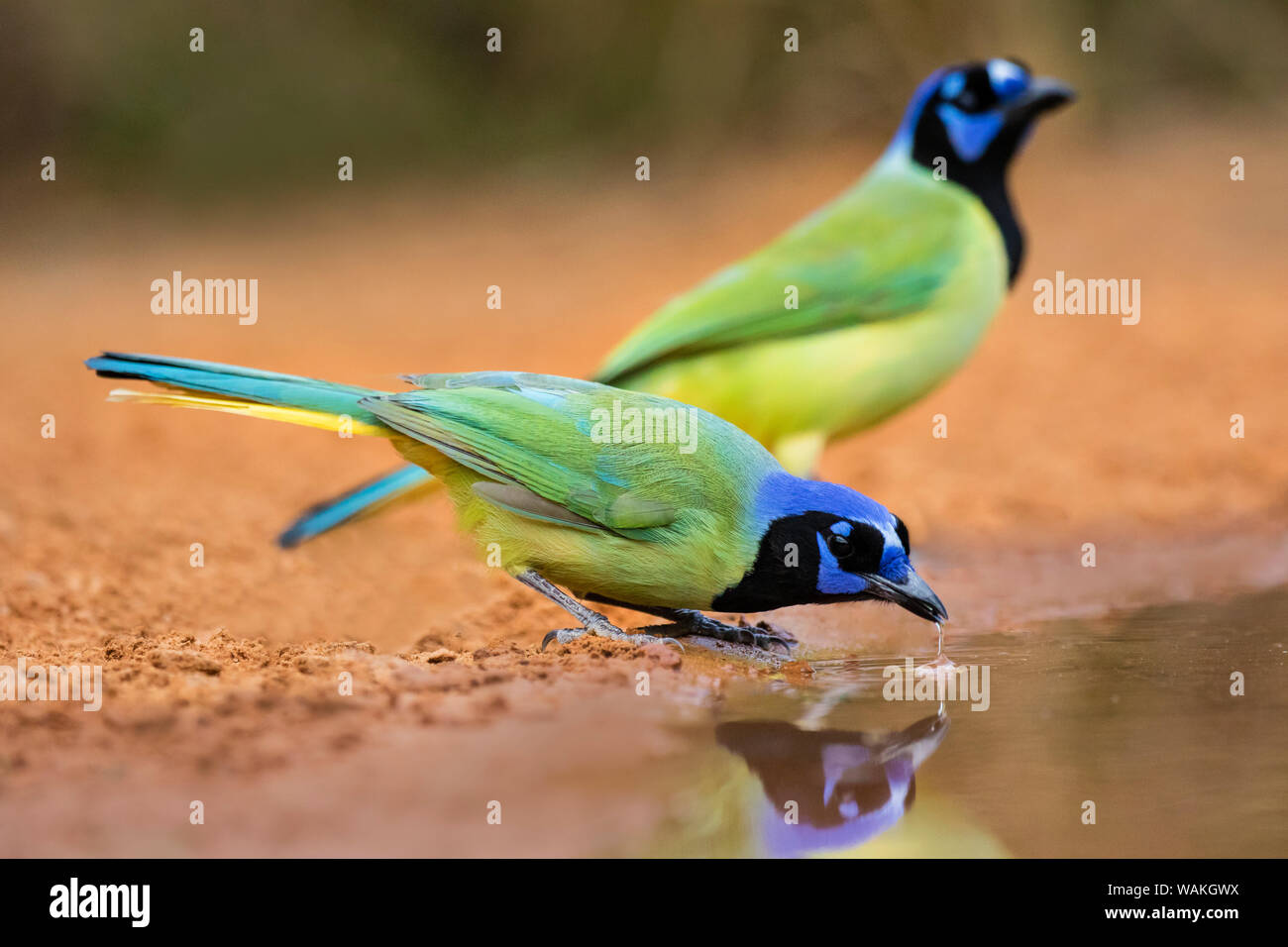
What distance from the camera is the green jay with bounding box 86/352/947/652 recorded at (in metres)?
3.63

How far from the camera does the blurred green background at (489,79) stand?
12.6 m

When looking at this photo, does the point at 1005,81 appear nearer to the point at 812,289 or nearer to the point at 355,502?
the point at 812,289

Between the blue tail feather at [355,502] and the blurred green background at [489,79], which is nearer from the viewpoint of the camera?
the blue tail feather at [355,502]

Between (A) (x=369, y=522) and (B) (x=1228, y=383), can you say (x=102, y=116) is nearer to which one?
(A) (x=369, y=522)

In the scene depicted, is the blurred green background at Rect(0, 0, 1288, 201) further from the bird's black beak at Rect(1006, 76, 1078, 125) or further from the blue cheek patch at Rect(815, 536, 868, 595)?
the blue cheek patch at Rect(815, 536, 868, 595)

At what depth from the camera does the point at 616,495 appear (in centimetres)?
368

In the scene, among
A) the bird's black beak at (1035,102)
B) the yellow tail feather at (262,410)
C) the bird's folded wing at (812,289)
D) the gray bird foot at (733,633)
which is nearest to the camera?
the yellow tail feather at (262,410)

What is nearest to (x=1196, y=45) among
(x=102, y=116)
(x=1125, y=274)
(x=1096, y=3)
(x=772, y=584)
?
(x=1096, y=3)

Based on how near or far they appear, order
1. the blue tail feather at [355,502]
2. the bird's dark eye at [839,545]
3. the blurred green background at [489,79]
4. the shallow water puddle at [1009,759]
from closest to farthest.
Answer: the shallow water puddle at [1009,759] < the bird's dark eye at [839,545] < the blue tail feather at [355,502] < the blurred green background at [489,79]

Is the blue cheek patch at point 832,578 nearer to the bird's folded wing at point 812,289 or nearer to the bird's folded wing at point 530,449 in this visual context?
the bird's folded wing at point 530,449

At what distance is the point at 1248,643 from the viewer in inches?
153

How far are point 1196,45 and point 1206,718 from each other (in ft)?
38.5

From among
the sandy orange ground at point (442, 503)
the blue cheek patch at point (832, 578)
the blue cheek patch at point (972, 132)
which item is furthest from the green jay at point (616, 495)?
the blue cheek patch at point (972, 132)

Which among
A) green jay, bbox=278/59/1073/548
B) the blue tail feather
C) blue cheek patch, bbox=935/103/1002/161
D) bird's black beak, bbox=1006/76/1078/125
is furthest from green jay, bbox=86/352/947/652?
bird's black beak, bbox=1006/76/1078/125
